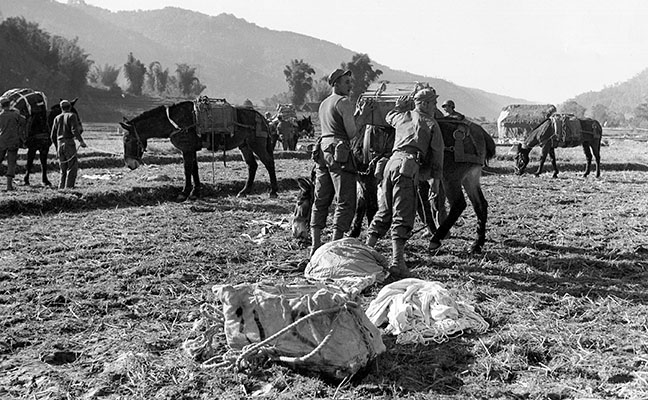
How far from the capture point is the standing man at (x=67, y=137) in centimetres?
1160

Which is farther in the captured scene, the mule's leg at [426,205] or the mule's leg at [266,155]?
the mule's leg at [266,155]

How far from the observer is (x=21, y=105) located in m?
12.8

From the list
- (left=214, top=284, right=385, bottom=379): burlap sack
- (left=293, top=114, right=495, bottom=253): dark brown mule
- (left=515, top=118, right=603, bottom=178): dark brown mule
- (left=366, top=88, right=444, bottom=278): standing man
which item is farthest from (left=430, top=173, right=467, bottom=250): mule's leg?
(left=515, top=118, right=603, bottom=178): dark brown mule

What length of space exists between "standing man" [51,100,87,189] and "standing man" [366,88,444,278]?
755 cm

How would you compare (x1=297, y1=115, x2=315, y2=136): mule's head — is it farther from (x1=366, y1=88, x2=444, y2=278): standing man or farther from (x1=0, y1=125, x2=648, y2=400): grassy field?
(x1=366, y1=88, x2=444, y2=278): standing man

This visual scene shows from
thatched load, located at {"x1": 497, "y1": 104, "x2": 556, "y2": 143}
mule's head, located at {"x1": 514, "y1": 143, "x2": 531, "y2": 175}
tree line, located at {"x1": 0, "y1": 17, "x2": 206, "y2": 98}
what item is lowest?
mule's head, located at {"x1": 514, "y1": 143, "x2": 531, "y2": 175}

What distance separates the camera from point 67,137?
11.7m

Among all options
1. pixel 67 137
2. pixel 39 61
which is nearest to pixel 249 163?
pixel 67 137

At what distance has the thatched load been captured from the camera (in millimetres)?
36875

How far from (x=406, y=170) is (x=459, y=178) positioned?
1738 millimetres

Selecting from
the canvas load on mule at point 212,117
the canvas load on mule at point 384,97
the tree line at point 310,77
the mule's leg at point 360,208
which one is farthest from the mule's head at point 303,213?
the tree line at point 310,77

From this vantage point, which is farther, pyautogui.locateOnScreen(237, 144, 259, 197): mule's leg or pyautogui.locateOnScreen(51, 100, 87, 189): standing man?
pyautogui.locateOnScreen(237, 144, 259, 197): mule's leg

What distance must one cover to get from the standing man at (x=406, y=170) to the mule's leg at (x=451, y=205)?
96 centimetres

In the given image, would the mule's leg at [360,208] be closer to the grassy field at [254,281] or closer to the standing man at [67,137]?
the grassy field at [254,281]
